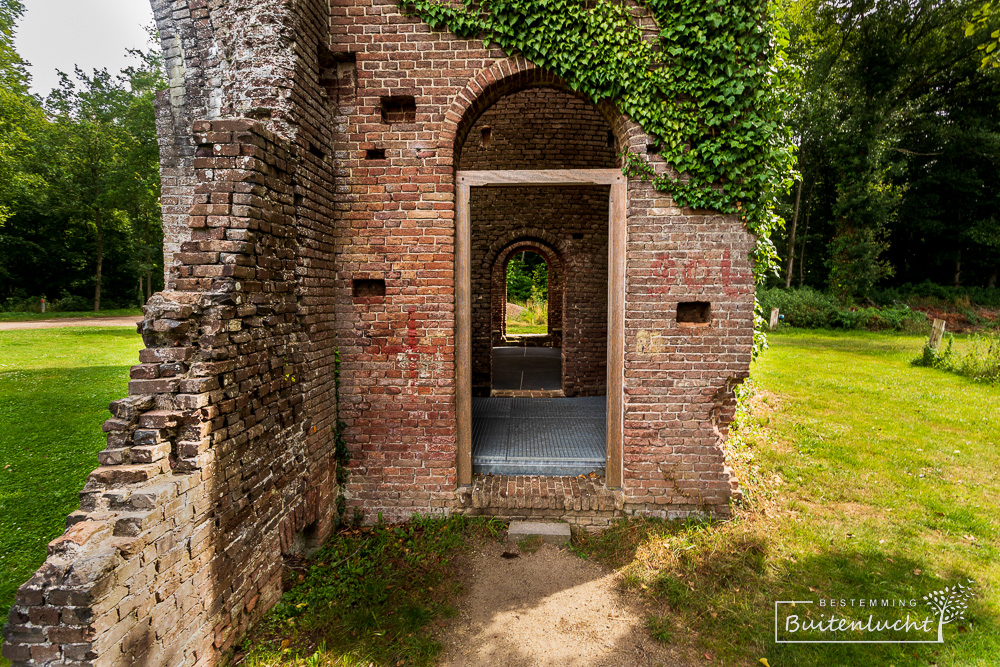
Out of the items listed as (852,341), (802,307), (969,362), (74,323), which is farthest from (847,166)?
(74,323)

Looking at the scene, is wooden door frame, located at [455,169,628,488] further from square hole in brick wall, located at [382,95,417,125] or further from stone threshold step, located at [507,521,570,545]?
square hole in brick wall, located at [382,95,417,125]

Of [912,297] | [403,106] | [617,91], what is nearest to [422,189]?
[403,106]

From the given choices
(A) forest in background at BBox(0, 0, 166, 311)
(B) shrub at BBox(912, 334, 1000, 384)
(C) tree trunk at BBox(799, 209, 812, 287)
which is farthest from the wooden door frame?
(C) tree trunk at BBox(799, 209, 812, 287)

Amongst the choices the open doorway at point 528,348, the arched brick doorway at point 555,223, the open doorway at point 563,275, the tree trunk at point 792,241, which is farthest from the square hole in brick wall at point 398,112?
the tree trunk at point 792,241

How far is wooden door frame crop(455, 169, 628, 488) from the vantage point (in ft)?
14.5

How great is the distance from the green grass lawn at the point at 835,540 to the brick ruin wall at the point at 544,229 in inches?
123

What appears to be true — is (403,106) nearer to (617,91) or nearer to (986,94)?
(617,91)

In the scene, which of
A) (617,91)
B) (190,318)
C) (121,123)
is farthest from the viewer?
(121,123)

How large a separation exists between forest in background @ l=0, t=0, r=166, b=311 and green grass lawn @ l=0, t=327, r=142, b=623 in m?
13.2

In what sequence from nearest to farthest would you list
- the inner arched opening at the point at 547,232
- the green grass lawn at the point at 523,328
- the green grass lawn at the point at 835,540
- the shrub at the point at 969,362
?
the green grass lawn at the point at 835,540
the inner arched opening at the point at 547,232
the shrub at the point at 969,362
the green grass lawn at the point at 523,328

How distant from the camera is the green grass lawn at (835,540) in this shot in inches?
126

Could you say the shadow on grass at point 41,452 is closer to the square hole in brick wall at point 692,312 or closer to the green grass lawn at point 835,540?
the green grass lawn at point 835,540

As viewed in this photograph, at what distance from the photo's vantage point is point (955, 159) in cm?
2397

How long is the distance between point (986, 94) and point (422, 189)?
34884mm
